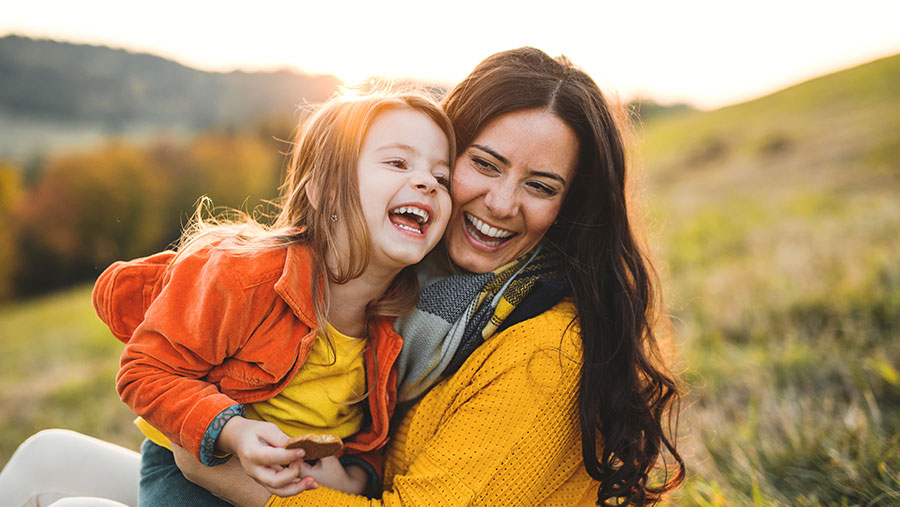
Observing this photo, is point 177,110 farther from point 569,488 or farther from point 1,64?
point 569,488

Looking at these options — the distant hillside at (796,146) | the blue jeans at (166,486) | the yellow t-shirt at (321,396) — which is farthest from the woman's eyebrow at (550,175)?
the distant hillside at (796,146)

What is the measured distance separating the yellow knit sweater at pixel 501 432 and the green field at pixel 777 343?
0.79 m

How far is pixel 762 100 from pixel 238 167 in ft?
99.1

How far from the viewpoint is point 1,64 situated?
24.1 m

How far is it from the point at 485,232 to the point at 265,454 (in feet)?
3.38

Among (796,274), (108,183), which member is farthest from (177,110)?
(796,274)

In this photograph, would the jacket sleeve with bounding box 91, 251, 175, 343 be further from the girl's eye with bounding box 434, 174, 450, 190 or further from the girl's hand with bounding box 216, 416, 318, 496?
the girl's eye with bounding box 434, 174, 450, 190

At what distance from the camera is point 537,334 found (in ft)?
5.98

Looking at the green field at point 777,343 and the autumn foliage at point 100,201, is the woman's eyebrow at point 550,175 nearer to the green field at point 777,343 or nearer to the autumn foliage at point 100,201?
the green field at point 777,343

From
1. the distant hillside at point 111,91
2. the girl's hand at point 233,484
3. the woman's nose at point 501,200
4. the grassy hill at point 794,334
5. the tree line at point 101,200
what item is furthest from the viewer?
the tree line at point 101,200

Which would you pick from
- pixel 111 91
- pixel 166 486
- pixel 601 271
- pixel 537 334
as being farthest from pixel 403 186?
pixel 111 91

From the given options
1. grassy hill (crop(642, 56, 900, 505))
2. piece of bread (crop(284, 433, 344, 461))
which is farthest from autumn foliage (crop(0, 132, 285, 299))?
piece of bread (crop(284, 433, 344, 461))

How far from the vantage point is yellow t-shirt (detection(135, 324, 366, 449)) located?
1851mm

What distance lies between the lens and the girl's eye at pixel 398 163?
Result: 6.39 ft
